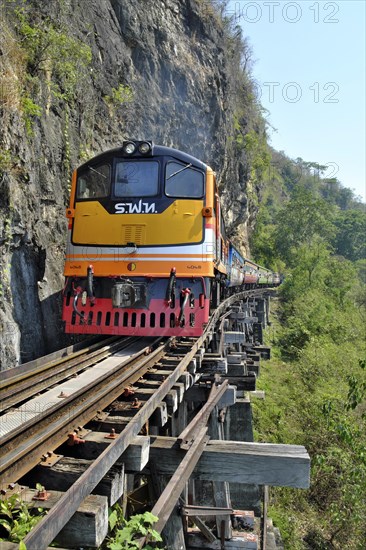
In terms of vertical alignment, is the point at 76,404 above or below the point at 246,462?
above

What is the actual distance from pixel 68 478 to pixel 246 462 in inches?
Answer: 57.4

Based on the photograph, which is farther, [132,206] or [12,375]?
[132,206]

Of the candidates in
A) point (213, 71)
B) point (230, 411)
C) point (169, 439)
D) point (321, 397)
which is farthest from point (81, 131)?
point (213, 71)

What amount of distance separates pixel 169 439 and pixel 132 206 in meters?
4.49

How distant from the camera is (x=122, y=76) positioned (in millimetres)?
14023

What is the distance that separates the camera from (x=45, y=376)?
4547 mm

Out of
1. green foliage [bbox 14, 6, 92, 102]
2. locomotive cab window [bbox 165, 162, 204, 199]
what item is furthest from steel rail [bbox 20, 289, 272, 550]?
green foliage [bbox 14, 6, 92, 102]

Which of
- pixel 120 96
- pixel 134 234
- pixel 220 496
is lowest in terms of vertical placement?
pixel 220 496

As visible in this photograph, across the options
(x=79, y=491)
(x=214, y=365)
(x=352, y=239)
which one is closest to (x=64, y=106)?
(x=214, y=365)

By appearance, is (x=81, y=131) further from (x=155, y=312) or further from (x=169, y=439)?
(x=169, y=439)

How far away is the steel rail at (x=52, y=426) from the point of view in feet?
8.20

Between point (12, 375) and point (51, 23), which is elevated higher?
point (51, 23)

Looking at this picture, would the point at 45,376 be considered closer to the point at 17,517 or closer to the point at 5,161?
the point at 17,517

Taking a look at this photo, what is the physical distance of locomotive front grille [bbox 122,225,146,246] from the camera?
7.00 meters
